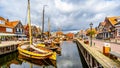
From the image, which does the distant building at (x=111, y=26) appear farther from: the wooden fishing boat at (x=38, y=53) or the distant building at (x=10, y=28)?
the distant building at (x=10, y=28)

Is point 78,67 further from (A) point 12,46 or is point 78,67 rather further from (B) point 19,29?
(B) point 19,29

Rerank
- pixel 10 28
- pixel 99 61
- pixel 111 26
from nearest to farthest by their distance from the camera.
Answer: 1. pixel 99 61
2. pixel 111 26
3. pixel 10 28

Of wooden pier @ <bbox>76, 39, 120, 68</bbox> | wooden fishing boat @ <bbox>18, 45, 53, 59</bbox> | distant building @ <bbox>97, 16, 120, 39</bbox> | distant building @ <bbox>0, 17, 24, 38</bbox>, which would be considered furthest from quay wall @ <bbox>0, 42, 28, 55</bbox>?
distant building @ <bbox>97, 16, 120, 39</bbox>

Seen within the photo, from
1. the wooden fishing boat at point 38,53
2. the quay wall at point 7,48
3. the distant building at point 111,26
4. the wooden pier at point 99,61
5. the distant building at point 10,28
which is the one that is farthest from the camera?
the distant building at point 10,28

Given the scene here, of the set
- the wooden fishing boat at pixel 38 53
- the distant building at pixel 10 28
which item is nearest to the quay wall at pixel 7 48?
the wooden fishing boat at pixel 38 53

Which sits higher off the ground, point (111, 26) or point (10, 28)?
point (111, 26)

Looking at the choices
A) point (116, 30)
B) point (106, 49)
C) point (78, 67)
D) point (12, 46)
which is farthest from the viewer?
point (116, 30)

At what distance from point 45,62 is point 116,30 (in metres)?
36.0

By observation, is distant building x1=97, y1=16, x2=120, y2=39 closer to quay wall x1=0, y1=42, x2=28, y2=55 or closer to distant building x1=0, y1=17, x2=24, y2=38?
quay wall x1=0, y1=42, x2=28, y2=55

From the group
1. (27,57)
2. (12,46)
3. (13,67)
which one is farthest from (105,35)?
(13,67)

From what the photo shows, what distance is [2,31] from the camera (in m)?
60.6

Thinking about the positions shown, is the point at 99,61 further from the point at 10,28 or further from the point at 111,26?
the point at 10,28

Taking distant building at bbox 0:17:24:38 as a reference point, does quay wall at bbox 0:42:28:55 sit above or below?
below

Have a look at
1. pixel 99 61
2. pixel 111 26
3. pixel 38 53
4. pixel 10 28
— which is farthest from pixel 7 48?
pixel 111 26
